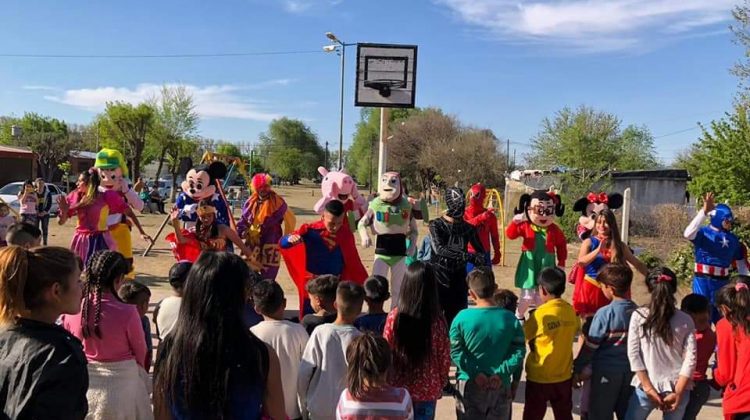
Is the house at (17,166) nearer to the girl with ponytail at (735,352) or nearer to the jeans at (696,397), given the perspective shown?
the jeans at (696,397)

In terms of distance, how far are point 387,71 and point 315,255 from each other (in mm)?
3997

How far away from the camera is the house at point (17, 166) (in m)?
35.0

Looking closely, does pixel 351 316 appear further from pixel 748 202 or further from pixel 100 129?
pixel 100 129

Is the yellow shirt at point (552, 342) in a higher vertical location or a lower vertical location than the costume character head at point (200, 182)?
lower

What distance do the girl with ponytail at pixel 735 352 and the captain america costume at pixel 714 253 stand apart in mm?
3390

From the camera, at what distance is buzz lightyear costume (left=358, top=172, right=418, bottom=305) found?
6.41 meters


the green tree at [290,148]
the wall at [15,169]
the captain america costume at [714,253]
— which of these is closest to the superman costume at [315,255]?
the captain america costume at [714,253]

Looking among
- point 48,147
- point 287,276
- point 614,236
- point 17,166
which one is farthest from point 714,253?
point 48,147

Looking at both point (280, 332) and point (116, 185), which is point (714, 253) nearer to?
point (280, 332)

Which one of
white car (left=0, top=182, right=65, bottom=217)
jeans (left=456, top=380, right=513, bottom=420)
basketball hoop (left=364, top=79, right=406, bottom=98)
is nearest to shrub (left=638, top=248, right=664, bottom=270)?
basketball hoop (left=364, top=79, right=406, bottom=98)

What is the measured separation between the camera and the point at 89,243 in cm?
612

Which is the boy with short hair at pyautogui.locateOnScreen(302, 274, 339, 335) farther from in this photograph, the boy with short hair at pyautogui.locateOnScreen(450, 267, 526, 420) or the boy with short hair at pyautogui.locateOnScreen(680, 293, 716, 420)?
the boy with short hair at pyautogui.locateOnScreen(680, 293, 716, 420)

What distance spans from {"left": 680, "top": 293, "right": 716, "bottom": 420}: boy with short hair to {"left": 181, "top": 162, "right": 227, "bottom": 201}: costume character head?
4588mm

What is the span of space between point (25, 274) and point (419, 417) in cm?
206
